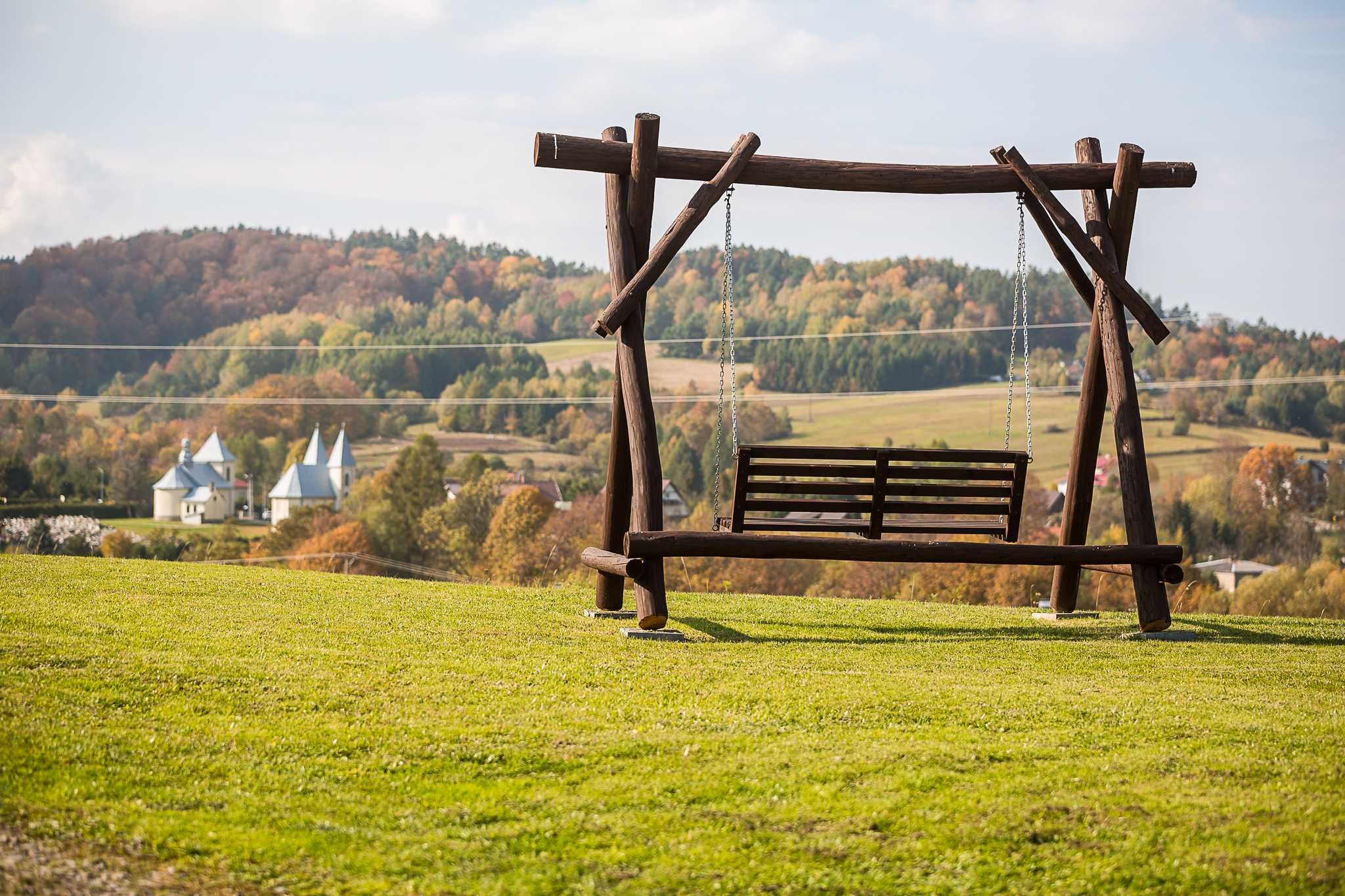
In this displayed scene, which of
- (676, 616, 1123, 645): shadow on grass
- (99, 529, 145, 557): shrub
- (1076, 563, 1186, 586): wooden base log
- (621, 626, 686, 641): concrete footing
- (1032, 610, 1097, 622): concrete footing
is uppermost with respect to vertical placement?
(1076, 563, 1186, 586): wooden base log

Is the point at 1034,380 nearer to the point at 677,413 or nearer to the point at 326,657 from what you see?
the point at 677,413

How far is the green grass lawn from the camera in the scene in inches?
3110

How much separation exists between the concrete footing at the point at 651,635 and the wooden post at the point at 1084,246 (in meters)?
4.00

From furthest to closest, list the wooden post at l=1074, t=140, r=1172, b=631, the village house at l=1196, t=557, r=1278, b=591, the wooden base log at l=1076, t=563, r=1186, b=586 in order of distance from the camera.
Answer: the village house at l=1196, t=557, r=1278, b=591, the wooden post at l=1074, t=140, r=1172, b=631, the wooden base log at l=1076, t=563, r=1186, b=586

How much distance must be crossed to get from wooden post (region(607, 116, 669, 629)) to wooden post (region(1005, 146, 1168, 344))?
2.70m

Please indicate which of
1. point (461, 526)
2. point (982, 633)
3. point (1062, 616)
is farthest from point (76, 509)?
point (982, 633)

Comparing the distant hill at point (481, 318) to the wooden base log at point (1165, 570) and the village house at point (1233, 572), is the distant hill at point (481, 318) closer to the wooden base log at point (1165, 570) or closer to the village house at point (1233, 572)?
the village house at point (1233, 572)

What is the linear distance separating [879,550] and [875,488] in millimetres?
725

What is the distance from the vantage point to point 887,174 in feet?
31.9

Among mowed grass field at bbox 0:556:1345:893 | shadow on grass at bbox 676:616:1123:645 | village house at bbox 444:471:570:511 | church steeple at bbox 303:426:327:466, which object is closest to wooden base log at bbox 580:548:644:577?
mowed grass field at bbox 0:556:1345:893

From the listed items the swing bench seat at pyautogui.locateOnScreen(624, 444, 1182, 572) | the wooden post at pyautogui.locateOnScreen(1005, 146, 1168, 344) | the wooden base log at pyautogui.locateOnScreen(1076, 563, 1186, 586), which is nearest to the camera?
the swing bench seat at pyautogui.locateOnScreen(624, 444, 1182, 572)

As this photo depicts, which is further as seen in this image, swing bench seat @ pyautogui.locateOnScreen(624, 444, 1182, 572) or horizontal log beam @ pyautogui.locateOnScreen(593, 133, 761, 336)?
horizontal log beam @ pyautogui.locateOnScreen(593, 133, 761, 336)

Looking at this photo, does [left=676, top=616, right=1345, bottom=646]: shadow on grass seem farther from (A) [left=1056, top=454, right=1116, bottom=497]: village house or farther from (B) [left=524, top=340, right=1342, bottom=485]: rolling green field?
(B) [left=524, top=340, right=1342, bottom=485]: rolling green field

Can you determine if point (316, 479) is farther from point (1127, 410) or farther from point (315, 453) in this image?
point (1127, 410)
